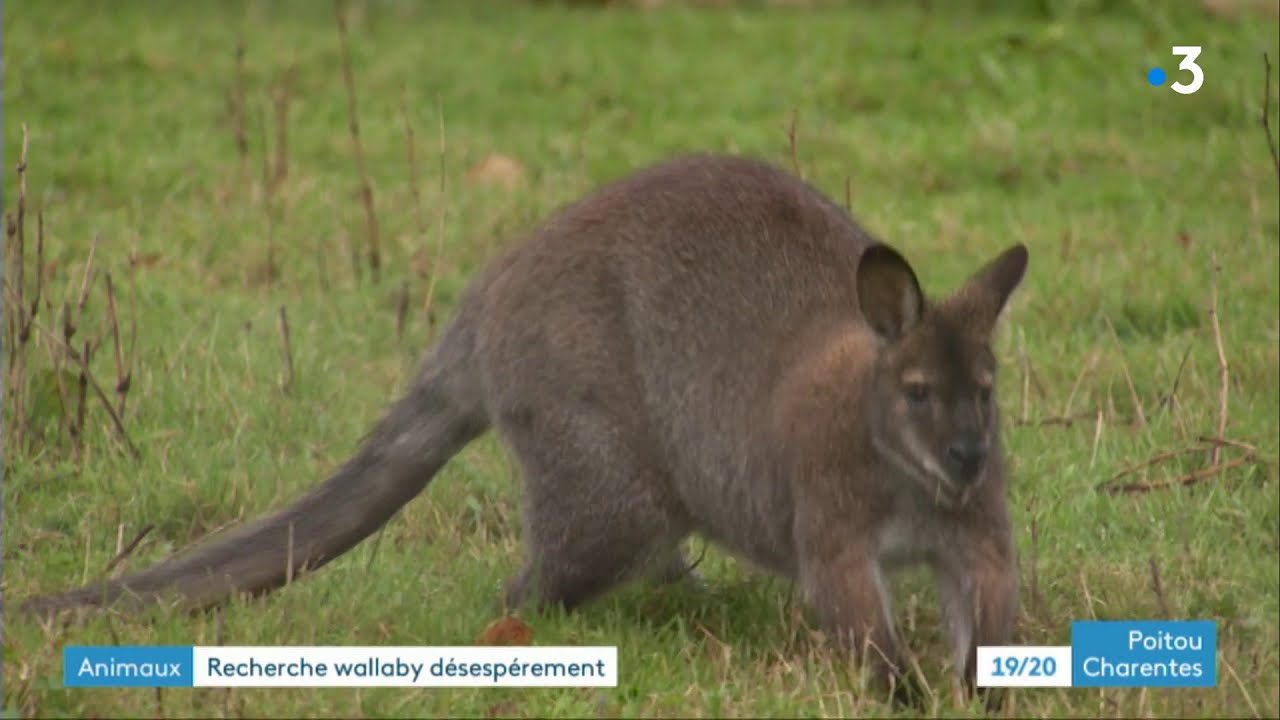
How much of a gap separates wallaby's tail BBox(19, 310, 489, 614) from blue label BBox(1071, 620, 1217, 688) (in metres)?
1.62

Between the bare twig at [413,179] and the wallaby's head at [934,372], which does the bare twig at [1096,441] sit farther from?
the bare twig at [413,179]

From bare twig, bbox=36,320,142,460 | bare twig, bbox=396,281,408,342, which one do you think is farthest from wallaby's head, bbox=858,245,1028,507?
bare twig, bbox=396,281,408,342

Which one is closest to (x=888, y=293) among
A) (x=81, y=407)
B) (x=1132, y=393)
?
(x=1132, y=393)

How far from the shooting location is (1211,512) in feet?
18.7

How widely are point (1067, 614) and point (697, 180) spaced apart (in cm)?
140

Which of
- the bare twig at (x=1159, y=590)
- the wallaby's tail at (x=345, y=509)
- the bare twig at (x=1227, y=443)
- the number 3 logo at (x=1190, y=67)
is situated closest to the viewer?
the bare twig at (x=1159, y=590)

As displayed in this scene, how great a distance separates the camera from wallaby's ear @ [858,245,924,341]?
4516 mm

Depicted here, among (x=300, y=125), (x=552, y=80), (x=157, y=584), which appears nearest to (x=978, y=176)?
(x=552, y=80)

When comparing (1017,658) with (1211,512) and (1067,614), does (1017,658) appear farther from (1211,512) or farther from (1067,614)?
(1211,512)

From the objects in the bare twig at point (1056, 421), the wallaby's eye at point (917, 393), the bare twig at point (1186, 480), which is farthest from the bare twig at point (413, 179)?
the wallaby's eye at point (917, 393)

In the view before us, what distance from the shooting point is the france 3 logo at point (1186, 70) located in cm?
980

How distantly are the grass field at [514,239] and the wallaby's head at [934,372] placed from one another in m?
0.50

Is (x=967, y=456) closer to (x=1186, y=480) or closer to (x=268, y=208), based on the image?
(x=1186, y=480)

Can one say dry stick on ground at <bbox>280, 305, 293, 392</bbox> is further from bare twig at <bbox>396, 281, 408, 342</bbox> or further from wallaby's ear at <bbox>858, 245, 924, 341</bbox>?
wallaby's ear at <bbox>858, 245, 924, 341</bbox>
